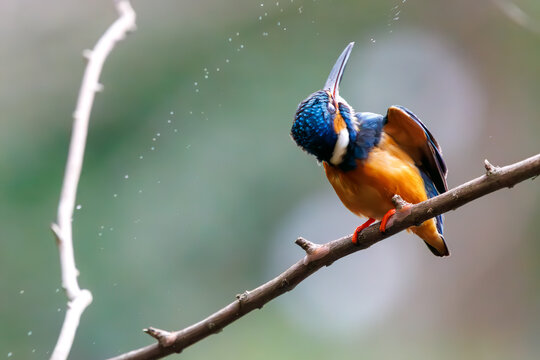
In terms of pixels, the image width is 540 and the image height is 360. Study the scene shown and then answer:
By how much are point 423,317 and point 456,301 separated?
0.18 m

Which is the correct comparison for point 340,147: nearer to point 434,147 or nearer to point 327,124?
point 327,124

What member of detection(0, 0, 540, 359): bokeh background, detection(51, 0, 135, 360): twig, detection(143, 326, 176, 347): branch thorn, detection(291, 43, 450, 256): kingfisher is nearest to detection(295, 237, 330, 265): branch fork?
detection(291, 43, 450, 256): kingfisher

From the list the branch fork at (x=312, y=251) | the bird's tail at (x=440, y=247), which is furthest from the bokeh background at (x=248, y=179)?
the branch fork at (x=312, y=251)

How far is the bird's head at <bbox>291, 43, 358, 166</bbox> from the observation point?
4.46 feet

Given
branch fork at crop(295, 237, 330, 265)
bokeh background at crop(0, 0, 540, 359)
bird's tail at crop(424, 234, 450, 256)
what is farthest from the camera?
bokeh background at crop(0, 0, 540, 359)

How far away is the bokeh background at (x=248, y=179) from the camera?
2514 millimetres

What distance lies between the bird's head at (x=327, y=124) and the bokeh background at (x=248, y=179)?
77 cm

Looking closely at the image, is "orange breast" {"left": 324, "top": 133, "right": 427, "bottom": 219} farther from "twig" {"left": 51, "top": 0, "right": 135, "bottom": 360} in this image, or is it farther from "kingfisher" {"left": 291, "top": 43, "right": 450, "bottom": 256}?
"twig" {"left": 51, "top": 0, "right": 135, "bottom": 360}

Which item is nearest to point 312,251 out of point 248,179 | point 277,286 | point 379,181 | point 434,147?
point 277,286

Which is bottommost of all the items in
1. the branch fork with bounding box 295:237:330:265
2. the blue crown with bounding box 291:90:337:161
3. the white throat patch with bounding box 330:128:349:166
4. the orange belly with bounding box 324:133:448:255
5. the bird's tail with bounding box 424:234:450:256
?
the bird's tail with bounding box 424:234:450:256

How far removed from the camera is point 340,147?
140 centimetres

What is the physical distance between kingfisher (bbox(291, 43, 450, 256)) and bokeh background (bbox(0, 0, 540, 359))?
2.50 feet

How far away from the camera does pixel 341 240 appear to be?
4.17ft

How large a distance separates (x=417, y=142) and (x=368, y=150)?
141mm
